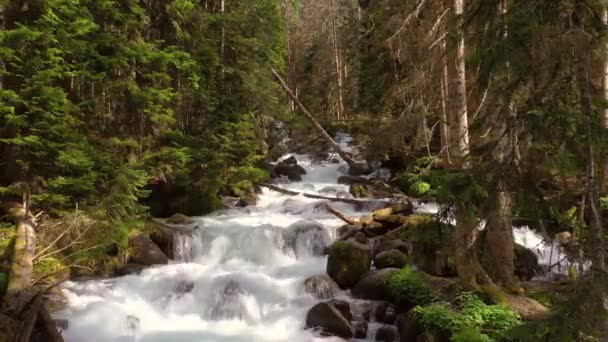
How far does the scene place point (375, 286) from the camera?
10141mm

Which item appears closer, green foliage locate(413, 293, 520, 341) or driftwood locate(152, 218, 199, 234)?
green foliage locate(413, 293, 520, 341)

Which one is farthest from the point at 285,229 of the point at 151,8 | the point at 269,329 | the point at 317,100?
the point at 317,100

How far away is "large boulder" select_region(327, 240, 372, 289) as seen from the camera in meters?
10.8

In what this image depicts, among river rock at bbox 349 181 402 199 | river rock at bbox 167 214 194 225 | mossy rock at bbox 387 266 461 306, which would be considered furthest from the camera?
river rock at bbox 349 181 402 199

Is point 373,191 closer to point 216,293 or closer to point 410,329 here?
point 216,293

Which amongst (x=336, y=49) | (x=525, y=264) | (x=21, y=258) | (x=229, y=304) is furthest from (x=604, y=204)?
(x=336, y=49)

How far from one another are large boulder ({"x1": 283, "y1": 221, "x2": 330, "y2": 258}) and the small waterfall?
262cm

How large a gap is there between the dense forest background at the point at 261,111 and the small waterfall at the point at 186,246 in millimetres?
1297

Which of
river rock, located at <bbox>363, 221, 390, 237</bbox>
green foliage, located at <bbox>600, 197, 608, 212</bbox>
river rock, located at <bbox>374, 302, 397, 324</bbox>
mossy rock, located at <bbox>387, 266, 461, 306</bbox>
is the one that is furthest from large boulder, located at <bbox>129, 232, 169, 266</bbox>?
green foliage, located at <bbox>600, 197, 608, 212</bbox>

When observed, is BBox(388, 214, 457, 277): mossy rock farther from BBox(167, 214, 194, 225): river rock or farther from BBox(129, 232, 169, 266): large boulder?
BBox(167, 214, 194, 225): river rock

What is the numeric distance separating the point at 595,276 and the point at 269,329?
764cm

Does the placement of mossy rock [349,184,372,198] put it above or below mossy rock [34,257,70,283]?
above

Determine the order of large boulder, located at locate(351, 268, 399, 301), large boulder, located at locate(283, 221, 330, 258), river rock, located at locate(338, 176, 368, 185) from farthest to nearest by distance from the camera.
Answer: river rock, located at locate(338, 176, 368, 185), large boulder, located at locate(283, 221, 330, 258), large boulder, located at locate(351, 268, 399, 301)

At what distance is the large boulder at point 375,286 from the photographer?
32.9 ft
